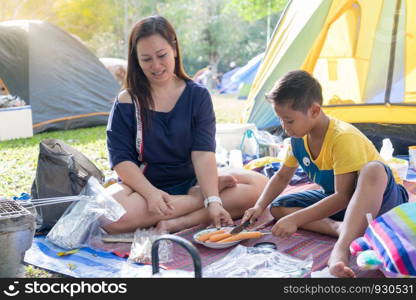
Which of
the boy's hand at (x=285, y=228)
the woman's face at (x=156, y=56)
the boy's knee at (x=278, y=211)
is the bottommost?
the boy's knee at (x=278, y=211)

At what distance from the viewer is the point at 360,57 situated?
4.34 meters

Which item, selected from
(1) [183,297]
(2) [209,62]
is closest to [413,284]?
(1) [183,297]

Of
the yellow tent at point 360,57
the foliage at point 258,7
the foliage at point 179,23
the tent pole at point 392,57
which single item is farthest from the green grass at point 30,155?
the foliage at point 179,23

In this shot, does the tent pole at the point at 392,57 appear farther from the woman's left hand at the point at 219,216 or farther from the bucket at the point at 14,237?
the bucket at the point at 14,237

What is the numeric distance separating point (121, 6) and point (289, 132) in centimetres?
2204

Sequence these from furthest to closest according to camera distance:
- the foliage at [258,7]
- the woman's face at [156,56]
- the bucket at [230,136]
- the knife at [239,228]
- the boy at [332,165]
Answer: the foliage at [258,7]
the bucket at [230,136]
the woman's face at [156,56]
the knife at [239,228]
the boy at [332,165]

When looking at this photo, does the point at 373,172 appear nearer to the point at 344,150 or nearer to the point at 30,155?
the point at 344,150

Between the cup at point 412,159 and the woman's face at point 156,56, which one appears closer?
the woman's face at point 156,56

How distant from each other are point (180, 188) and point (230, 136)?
1675 millimetres

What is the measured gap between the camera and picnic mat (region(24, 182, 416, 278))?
2.09 meters

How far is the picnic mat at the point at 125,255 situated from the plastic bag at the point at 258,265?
0.17 ft

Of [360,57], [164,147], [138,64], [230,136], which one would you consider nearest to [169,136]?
[164,147]

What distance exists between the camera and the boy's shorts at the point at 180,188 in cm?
266

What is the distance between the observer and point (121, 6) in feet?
74.9
